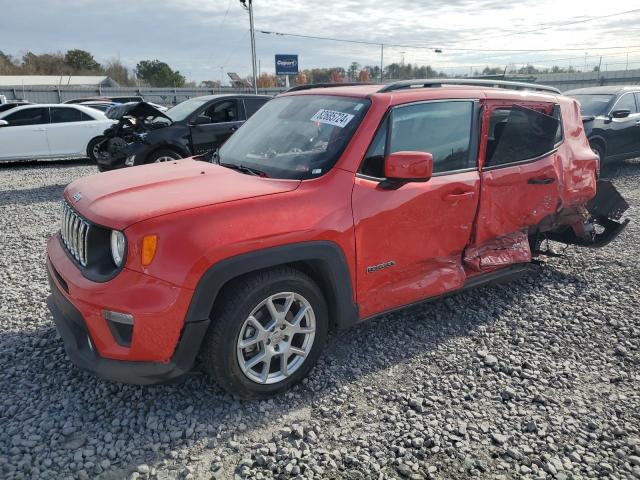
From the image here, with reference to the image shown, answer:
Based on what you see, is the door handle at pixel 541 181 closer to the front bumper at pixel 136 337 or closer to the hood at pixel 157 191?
the hood at pixel 157 191

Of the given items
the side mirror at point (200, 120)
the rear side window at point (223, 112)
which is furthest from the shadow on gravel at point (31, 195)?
the rear side window at point (223, 112)

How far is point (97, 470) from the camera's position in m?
2.39

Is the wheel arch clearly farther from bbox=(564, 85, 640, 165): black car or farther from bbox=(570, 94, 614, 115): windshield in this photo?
bbox=(570, 94, 614, 115): windshield

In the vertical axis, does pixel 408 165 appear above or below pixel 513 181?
above

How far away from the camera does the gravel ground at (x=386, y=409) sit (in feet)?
8.02

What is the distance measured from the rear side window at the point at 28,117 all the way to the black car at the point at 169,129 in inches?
138

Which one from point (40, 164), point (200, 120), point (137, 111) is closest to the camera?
point (137, 111)

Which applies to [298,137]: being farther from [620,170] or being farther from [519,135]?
[620,170]

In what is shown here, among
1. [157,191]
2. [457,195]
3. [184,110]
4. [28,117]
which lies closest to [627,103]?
[457,195]

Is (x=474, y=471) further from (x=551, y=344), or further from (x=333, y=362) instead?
(x=551, y=344)

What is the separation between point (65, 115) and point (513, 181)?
11355mm

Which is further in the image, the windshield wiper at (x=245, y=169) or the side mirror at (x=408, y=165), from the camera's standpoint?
the windshield wiper at (x=245, y=169)

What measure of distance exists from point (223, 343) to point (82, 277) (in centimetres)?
85

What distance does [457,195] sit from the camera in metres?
3.47
